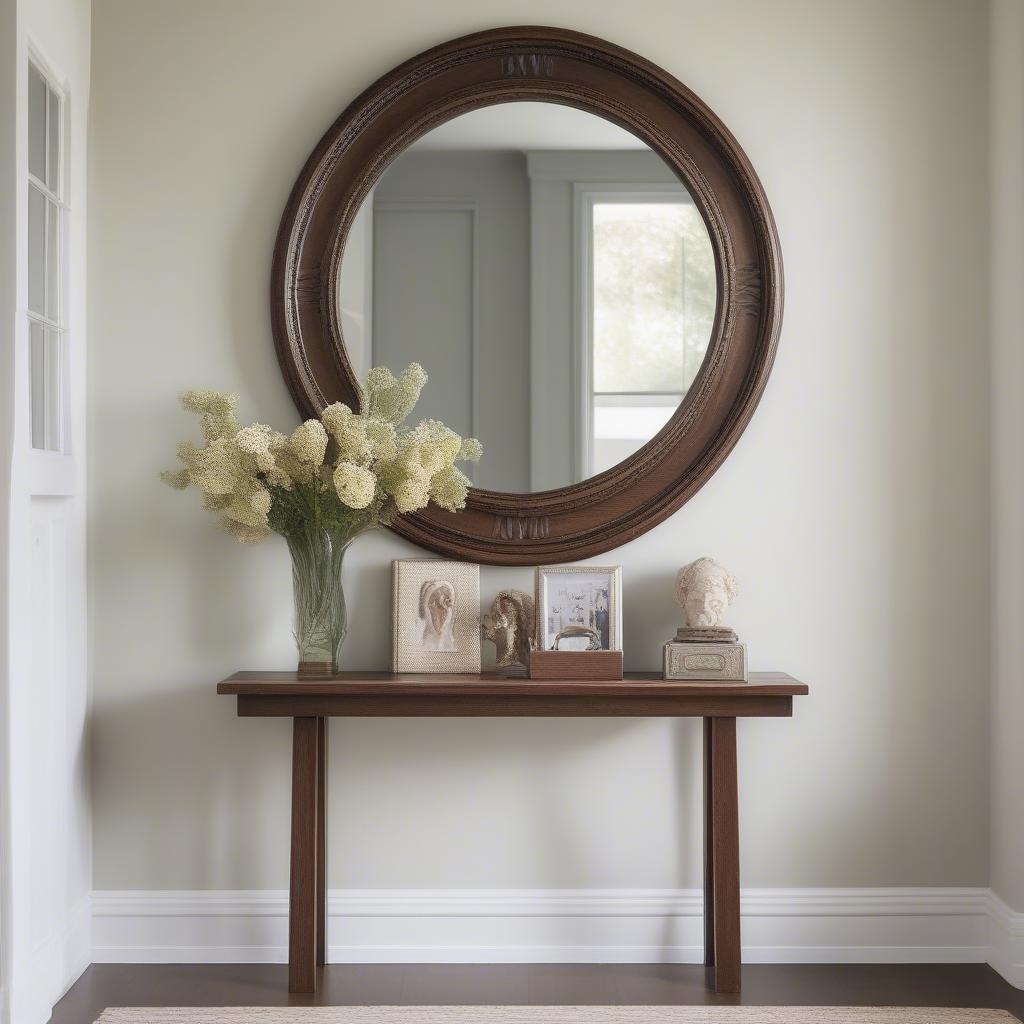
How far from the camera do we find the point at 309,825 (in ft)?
8.21

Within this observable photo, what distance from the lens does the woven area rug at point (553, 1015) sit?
2355mm

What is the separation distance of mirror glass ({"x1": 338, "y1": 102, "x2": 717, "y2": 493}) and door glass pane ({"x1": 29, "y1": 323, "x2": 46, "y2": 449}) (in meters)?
0.72

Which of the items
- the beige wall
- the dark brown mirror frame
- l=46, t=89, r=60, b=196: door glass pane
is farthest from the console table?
l=46, t=89, r=60, b=196: door glass pane

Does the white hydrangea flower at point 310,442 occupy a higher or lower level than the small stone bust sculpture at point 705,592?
higher

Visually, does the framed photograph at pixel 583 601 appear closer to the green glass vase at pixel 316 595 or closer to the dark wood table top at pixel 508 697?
the dark wood table top at pixel 508 697

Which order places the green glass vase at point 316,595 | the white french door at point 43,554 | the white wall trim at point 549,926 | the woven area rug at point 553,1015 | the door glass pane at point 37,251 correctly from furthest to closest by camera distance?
the white wall trim at point 549,926 < the green glass vase at point 316,595 < the door glass pane at point 37,251 < the woven area rug at point 553,1015 < the white french door at point 43,554

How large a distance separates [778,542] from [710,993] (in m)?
1.11

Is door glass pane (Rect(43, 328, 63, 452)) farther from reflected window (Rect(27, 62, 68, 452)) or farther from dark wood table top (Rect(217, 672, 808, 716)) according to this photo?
dark wood table top (Rect(217, 672, 808, 716))

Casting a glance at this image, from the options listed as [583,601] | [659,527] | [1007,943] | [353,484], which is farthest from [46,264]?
[1007,943]

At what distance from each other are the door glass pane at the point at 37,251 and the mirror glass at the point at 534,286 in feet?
2.32

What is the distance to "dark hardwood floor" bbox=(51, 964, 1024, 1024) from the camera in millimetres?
2480

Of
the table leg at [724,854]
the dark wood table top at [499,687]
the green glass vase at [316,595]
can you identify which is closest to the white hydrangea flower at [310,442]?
the green glass vase at [316,595]

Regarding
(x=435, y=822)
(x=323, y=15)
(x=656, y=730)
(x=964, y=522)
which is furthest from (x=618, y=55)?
(x=435, y=822)

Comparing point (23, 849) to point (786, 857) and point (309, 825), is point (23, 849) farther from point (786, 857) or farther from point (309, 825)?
point (786, 857)
